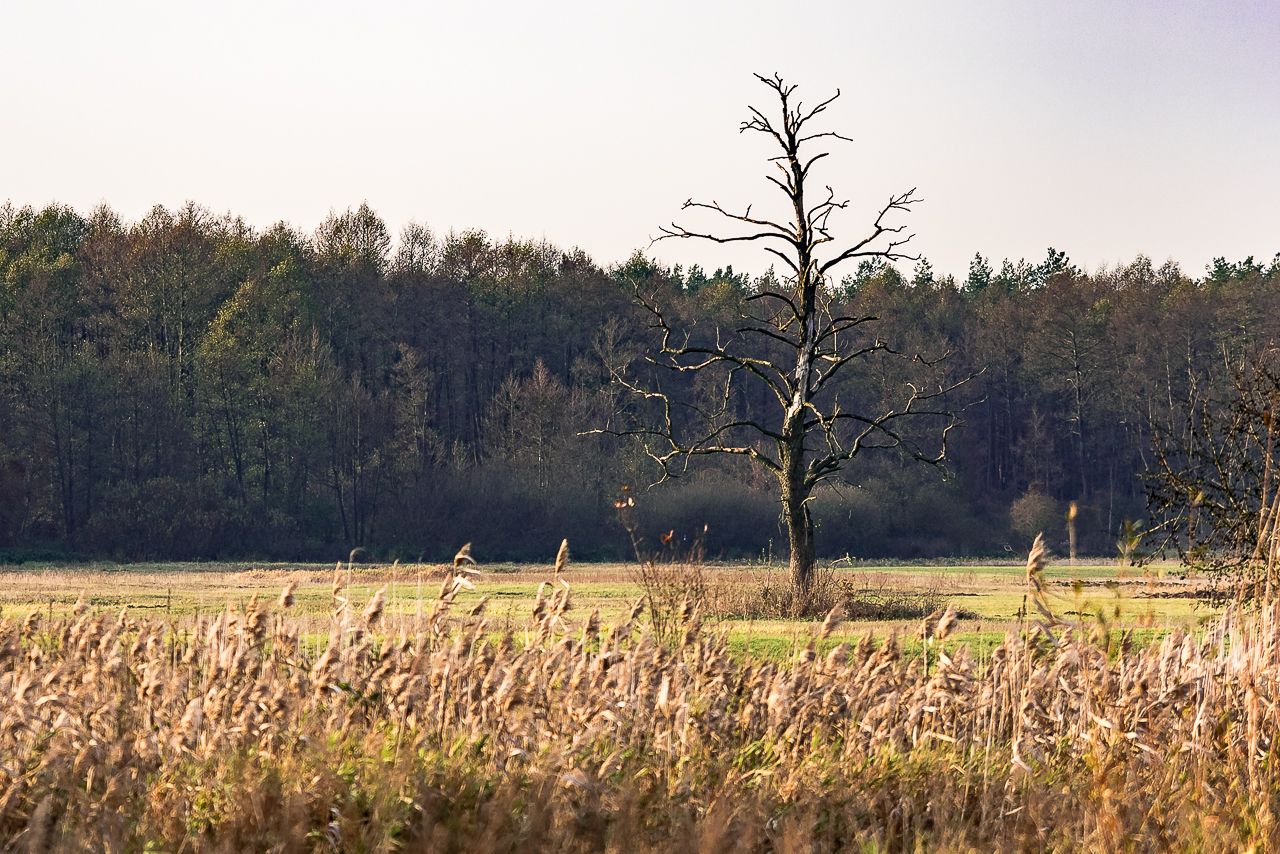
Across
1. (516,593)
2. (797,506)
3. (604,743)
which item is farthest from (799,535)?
(604,743)

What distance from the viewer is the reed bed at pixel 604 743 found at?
568 centimetres

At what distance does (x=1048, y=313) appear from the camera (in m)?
67.4

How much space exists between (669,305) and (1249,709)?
61158 millimetres

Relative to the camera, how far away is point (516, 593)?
2747 centimetres

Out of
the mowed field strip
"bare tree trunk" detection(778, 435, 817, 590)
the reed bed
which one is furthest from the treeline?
the reed bed

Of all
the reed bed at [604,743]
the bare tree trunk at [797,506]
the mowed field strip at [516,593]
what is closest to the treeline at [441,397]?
the mowed field strip at [516,593]

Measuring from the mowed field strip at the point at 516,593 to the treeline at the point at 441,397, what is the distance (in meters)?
7.65

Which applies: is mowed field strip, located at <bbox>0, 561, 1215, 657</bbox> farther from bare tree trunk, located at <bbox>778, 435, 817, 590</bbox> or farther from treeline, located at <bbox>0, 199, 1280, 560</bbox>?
treeline, located at <bbox>0, 199, 1280, 560</bbox>

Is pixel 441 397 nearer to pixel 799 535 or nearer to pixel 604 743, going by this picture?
pixel 799 535

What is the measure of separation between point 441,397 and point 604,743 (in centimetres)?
5798

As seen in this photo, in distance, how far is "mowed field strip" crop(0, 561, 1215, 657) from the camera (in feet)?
51.4

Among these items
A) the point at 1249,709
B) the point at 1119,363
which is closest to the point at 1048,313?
the point at 1119,363

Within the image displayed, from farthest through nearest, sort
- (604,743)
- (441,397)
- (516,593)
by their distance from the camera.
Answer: (441,397)
(516,593)
(604,743)

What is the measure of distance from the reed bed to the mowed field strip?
5.91ft
